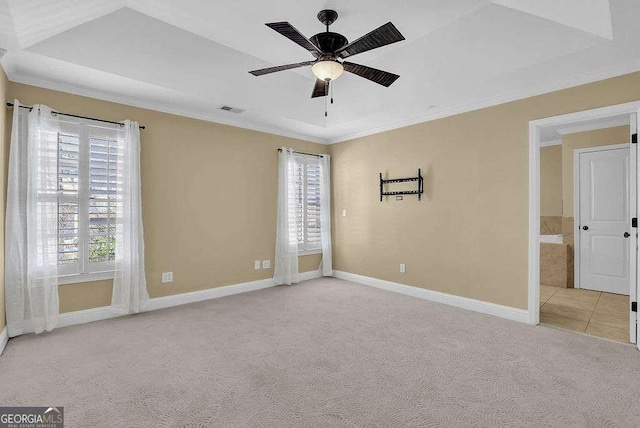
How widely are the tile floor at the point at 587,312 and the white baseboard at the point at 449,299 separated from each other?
301 millimetres

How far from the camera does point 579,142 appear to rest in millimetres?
5402

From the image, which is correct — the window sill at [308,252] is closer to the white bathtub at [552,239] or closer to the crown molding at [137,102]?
the crown molding at [137,102]

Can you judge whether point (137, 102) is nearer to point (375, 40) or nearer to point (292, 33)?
point (292, 33)

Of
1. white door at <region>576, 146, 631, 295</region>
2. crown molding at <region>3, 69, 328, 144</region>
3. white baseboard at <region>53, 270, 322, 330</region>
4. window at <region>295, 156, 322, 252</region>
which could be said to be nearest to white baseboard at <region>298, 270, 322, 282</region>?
white baseboard at <region>53, 270, 322, 330</region>

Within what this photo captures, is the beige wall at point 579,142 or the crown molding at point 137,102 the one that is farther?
the beige wall at point 579,142

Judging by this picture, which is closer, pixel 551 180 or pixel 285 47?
pixel 285 47

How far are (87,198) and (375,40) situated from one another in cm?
352

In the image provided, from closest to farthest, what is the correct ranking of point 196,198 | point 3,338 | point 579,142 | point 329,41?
point 329,41
point 3,338
point 196,198
point 579,142

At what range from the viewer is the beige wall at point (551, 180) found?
21.8 ft

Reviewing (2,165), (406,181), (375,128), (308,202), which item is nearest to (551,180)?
(406,181)

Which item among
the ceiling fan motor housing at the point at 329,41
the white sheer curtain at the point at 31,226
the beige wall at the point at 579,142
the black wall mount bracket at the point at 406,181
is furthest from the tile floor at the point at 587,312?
the white sheer curtain at the point at 31,226

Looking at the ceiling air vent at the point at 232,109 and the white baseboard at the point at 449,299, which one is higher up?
the ceiling air vent at the point at 232,109

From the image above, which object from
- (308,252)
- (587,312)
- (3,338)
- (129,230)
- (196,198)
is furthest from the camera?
(308,252)

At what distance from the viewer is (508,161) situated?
3961 mm
